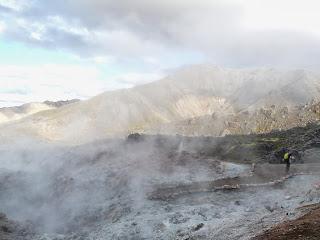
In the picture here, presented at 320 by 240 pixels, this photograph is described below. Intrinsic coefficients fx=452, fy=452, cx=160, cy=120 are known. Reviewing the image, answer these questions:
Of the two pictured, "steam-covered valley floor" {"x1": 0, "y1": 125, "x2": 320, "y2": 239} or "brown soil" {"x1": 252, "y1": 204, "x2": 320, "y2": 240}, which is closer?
"brown soil" {"x1": 252, "y1": 204, "x2": 320, "y2": 240}

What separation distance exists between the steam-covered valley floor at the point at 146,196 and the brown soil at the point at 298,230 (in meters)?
1.87

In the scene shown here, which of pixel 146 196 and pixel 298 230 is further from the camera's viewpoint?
pixel 146 196

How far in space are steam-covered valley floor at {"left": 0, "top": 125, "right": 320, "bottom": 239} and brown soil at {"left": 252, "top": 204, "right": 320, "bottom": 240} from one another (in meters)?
1.87

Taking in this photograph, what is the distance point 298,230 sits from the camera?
2634 centimetres

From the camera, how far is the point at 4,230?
140ft

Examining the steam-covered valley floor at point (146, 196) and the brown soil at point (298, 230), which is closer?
the brown soil at point (298, 230)

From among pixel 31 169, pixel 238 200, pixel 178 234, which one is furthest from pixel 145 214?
pixel 31 169

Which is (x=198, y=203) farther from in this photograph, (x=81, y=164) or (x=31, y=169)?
(x=31, y=169)

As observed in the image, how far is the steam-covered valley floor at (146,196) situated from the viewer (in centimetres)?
3682

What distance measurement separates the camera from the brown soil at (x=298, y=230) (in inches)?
989

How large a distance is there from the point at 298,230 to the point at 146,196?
20217 millimetres

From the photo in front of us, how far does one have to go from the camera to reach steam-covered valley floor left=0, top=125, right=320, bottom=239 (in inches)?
1450

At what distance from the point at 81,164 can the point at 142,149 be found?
358 inches

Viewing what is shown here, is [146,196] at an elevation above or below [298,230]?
below
